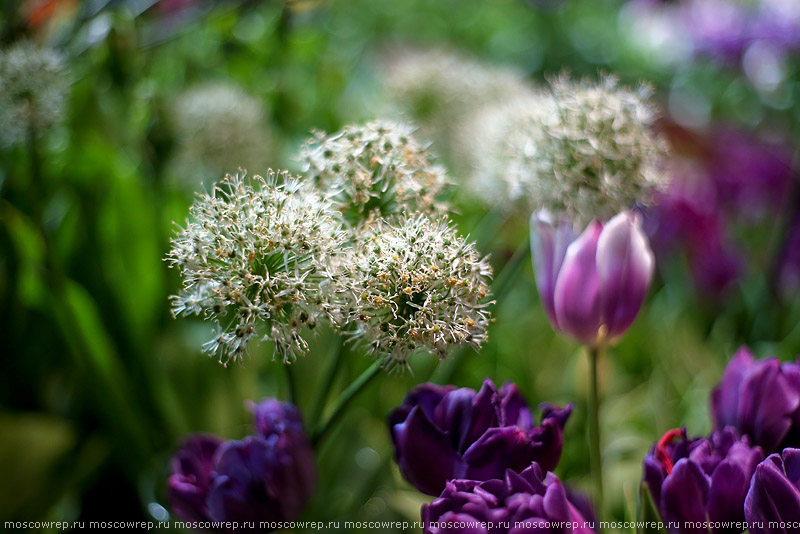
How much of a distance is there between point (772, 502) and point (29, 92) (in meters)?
0.30

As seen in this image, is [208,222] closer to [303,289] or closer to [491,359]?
[303,289]

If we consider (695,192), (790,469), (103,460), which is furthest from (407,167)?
(695,192)

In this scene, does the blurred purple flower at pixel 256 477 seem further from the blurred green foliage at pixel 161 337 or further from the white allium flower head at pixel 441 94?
the white allium flower head at pixel 441 94

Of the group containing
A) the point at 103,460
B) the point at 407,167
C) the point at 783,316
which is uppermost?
the point at 407,167

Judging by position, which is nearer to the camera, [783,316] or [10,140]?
[10,140]

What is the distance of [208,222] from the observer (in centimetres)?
19

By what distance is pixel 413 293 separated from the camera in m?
0.19

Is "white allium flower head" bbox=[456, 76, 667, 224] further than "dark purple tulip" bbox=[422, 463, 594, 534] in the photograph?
Yes

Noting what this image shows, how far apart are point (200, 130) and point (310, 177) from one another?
7.9 inches

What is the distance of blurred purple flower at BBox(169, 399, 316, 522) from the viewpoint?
8.3 inches

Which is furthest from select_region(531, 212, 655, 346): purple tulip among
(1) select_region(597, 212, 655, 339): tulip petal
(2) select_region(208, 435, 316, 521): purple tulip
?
(2) select_region(208, 435, 316, 521): purple tulip

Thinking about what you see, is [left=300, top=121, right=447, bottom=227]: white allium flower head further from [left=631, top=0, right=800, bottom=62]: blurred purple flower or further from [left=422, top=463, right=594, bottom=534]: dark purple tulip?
[left=631, top=0, right=800, bottom=62]: blurred purple flower

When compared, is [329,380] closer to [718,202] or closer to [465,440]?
[465,440]

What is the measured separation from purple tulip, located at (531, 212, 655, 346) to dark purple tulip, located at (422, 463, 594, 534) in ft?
0.25
